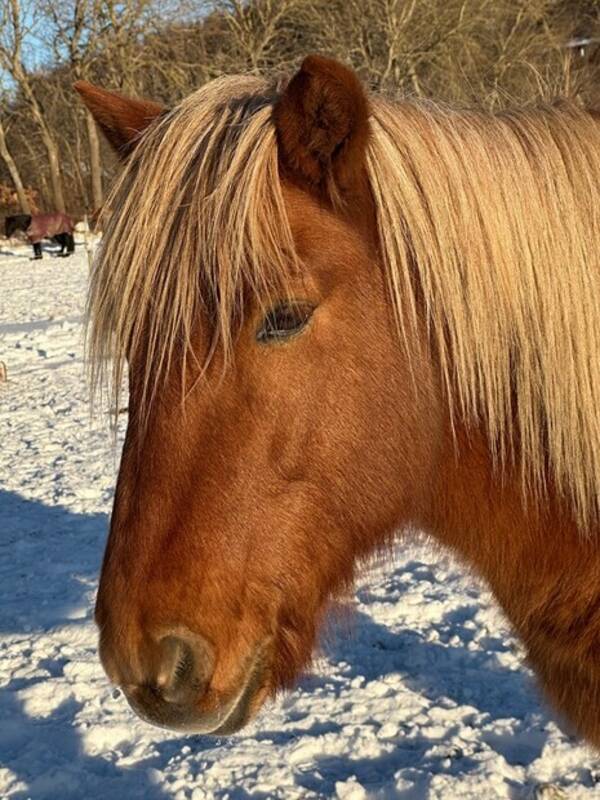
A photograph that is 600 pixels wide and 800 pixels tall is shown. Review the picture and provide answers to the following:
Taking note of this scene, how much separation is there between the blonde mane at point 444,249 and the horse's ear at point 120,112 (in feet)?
0.65

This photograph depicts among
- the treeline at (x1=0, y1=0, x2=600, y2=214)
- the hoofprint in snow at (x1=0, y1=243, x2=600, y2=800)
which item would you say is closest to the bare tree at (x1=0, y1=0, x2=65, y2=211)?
the treeline at (x1=0, y1=0, x2=600, y2=214)

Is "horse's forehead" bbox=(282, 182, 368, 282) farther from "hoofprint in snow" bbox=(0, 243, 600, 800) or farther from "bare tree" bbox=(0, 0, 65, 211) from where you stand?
"bare tree" bbox=(0, 0, 65, 211)

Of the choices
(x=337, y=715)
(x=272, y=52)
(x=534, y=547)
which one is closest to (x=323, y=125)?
(x=534, y=547)

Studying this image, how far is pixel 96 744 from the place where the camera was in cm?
309

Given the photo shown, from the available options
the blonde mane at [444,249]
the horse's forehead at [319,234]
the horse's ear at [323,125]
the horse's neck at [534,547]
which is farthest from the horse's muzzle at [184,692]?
the horse's ear at [323,125]

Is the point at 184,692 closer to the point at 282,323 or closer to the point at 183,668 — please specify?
the point at 183,668

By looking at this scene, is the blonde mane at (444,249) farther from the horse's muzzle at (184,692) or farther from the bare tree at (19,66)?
the bare tree at (19,66)

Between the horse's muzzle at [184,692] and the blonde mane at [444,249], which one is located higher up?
the blonde mane at [444,249]

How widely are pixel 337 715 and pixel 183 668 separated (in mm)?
1975

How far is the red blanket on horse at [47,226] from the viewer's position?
24.8m

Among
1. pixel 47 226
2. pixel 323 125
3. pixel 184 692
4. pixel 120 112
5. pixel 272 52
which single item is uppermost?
pixel 272 52

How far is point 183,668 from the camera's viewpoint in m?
1.45

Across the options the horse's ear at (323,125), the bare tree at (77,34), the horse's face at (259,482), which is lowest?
the horse's face at (259,482)

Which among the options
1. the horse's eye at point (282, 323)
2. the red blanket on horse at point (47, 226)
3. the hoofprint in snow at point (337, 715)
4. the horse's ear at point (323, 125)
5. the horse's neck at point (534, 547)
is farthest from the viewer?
the red blanket on horse at point (47, 226)
